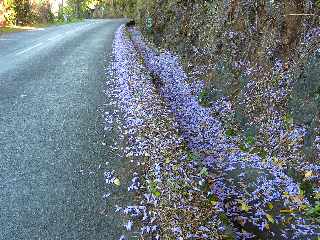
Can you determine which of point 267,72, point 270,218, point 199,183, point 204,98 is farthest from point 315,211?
point 204,98

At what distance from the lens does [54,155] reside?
25.2ft

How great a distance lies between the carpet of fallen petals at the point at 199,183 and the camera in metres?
5.61

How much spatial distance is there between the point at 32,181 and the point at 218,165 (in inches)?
141

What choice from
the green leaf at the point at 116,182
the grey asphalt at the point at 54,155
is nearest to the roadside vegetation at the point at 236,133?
the green leaf at the point at 116,182

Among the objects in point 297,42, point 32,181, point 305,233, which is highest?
point 297,42

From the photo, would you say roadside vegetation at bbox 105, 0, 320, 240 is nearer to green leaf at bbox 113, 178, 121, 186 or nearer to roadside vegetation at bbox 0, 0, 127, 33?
green leaf at bbox 113, 178, 121, 186

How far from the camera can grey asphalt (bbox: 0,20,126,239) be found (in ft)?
18.8

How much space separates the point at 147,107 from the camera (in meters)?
9.72

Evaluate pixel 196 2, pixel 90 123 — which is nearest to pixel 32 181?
pixel 90 123

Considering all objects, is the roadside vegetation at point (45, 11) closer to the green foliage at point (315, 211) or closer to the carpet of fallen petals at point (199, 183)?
the carpet of fallen petals at point (199, 183)

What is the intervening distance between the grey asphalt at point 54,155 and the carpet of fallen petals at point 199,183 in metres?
0.39

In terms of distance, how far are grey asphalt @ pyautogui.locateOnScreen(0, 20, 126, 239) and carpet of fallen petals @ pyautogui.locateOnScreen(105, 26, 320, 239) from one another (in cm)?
39

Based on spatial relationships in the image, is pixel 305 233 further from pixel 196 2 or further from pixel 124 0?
pixel 124 0

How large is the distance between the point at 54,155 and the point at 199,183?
2760 millimetres
